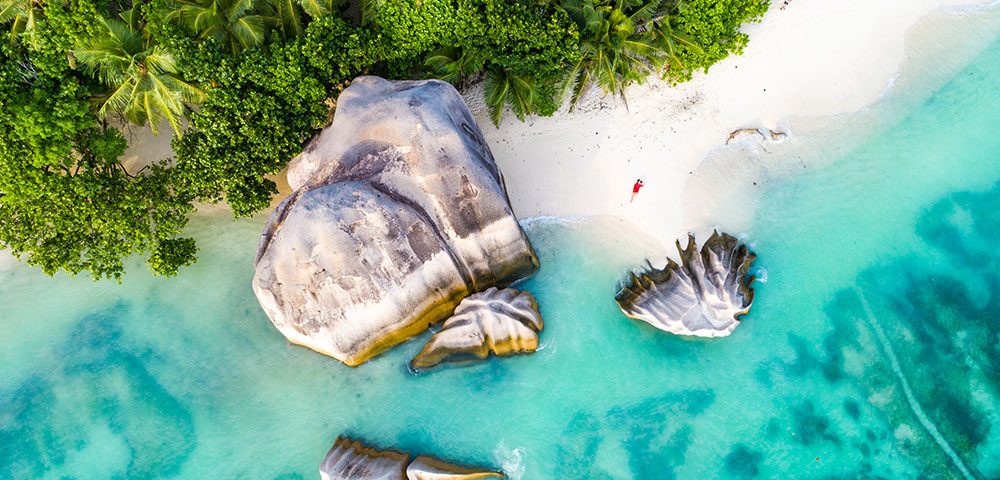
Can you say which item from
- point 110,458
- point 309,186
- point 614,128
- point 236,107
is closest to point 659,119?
point 614,128

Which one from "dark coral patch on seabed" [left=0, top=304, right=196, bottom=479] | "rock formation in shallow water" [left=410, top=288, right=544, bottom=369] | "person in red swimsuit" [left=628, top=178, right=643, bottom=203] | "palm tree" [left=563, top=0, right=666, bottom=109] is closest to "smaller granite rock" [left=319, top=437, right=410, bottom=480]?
"rock formation in shallow water" [left=410, top=288, right=544, bottom=369]

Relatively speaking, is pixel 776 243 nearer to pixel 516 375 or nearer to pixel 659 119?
pixel 659 119

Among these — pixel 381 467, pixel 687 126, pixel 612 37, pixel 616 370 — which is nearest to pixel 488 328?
pixel 616 370

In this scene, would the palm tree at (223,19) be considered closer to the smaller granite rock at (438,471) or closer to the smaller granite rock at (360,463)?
the smaller granite rock at (360,463)

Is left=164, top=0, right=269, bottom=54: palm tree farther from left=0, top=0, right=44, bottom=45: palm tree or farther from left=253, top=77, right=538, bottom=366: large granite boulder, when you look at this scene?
left=0, top=0, right=44, bottom=45: palm tree

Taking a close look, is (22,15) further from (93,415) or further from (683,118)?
(683,118)
